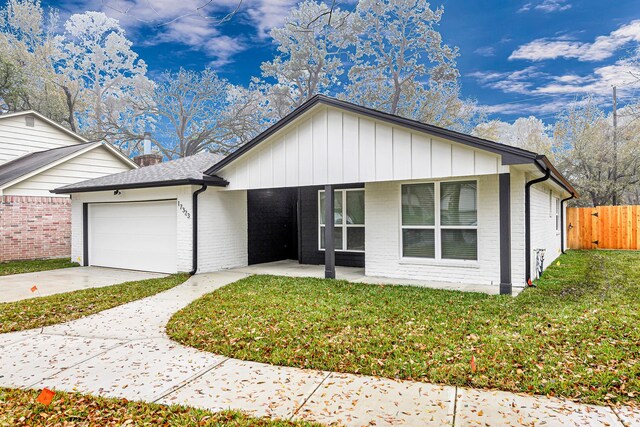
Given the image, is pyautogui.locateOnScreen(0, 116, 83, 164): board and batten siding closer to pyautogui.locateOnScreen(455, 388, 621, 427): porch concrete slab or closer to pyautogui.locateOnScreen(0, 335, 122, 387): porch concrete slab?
pyautogui.locateOnScreen(0, 335, 122, 387): porch concrete slab

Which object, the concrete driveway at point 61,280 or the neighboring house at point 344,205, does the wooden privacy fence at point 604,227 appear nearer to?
the neighboring house at point 344,205

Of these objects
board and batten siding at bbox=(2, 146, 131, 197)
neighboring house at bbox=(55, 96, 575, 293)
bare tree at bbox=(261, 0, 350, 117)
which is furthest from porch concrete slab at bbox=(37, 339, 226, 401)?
bare tree at bbox=(261, 0, 350, 117)

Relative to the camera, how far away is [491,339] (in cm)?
480

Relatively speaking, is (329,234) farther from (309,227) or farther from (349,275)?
(309,227)

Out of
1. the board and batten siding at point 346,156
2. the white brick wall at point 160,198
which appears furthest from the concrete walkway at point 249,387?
the white brick wall at point 160,198

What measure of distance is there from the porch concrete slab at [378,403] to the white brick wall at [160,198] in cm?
756

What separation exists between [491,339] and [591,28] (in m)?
32.1

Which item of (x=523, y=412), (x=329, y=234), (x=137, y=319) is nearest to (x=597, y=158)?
(x=329, y=234)

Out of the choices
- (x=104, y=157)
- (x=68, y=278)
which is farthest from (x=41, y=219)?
(x=68, y=278)

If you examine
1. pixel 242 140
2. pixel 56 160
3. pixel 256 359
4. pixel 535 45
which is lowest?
pixel 256 359

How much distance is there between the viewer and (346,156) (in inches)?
345

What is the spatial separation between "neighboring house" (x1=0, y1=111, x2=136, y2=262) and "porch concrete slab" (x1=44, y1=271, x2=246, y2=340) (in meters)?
8.06

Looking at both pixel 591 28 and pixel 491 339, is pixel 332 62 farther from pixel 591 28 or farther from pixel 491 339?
pixel 491 339

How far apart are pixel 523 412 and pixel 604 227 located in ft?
56.5
